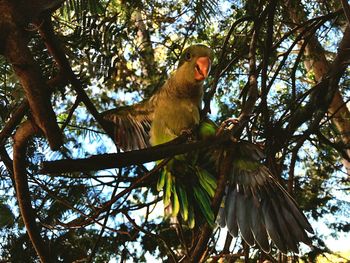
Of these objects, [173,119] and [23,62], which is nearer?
[23,62]

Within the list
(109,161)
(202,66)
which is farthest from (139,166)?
(109,161)

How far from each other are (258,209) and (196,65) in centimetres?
Result: 83

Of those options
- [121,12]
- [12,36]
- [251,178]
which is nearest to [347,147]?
[251,178]

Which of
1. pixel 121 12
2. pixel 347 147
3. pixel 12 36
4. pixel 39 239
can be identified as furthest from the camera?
pixel 121 12

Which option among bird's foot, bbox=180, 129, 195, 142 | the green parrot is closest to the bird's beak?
the green parrot

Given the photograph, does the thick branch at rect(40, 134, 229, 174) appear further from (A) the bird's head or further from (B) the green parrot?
(A) the bird's head

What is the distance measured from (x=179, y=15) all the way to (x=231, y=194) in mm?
1647

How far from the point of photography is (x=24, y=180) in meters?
1.54

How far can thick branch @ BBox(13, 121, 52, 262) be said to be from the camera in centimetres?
133

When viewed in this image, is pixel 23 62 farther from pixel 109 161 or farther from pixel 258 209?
pixel 258 209

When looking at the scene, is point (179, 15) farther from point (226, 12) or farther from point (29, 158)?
point (29, 158)

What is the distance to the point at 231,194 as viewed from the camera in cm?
204

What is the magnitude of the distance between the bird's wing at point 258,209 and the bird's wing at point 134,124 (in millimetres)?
572

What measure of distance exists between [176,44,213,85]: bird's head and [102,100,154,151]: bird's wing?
28cm
